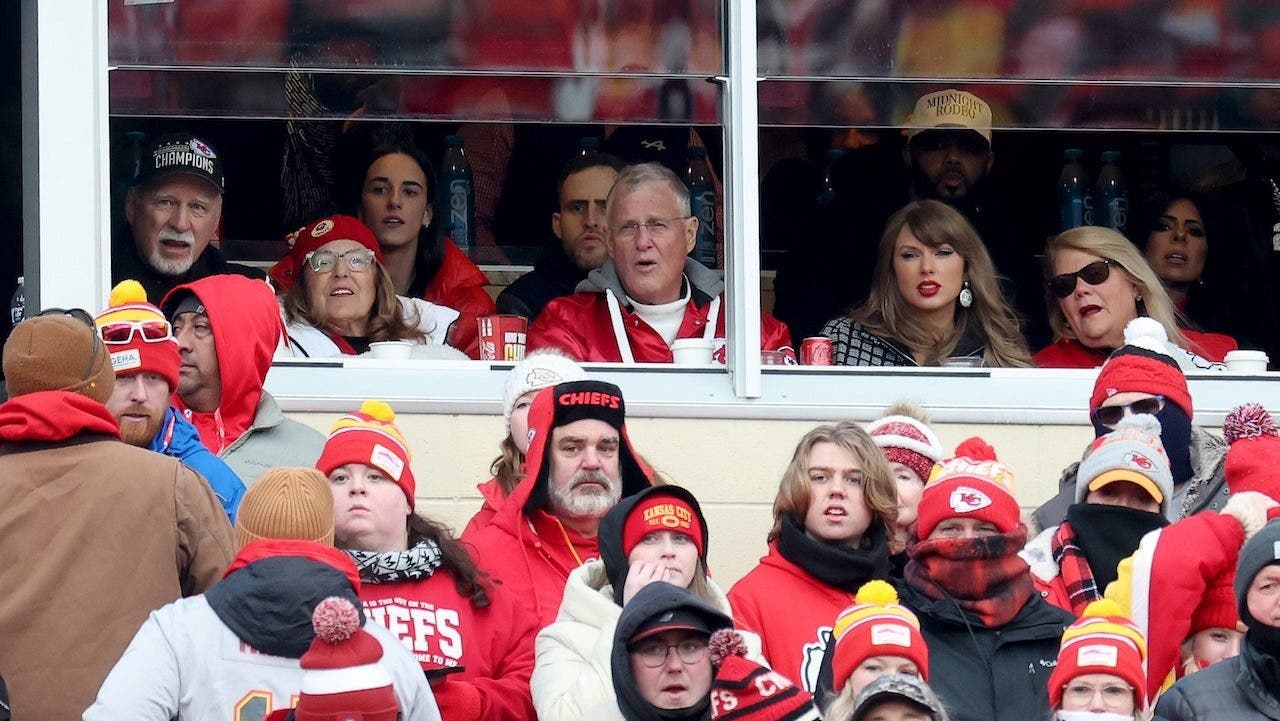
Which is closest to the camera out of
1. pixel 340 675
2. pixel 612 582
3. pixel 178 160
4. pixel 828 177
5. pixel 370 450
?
pixel 340 675

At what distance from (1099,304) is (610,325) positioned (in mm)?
1605

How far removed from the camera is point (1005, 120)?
27.3ft

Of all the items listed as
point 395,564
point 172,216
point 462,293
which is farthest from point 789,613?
point 172,216

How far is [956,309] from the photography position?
319 inches

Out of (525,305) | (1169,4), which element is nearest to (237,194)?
(525,305)

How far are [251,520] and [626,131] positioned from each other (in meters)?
3.21

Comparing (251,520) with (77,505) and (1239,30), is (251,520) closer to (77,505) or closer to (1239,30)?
(77,505)

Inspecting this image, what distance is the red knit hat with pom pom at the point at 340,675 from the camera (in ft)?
15.3

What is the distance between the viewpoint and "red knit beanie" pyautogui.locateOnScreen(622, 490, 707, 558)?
5844 mm

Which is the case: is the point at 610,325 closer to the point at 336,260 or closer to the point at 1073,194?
the point at 336,260

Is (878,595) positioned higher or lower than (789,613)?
higher

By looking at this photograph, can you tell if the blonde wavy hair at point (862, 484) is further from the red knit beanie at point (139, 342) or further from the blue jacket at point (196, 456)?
the red knit beanie at point (139, 342)

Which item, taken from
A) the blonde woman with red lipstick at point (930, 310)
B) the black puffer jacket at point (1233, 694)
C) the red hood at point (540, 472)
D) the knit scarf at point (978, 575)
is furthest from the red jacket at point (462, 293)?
the black puffer jacket at point (1233, 694)

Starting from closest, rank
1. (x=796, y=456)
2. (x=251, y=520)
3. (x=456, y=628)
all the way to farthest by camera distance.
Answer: (x=251, y=520)
(x=456, y=628)
(x=796, y=456)
